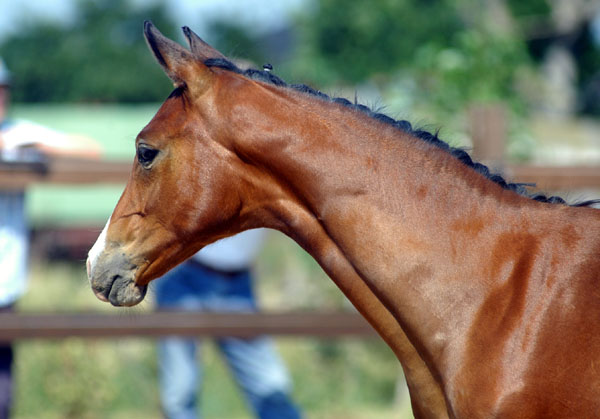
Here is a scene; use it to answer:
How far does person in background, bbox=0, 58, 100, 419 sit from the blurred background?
0.36 metres

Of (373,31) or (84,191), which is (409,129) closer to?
(84,191)

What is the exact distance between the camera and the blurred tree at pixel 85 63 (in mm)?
27922

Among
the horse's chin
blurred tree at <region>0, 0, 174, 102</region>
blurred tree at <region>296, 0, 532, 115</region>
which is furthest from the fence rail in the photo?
blurred tree at <region>0, 0, 174, 102</region>

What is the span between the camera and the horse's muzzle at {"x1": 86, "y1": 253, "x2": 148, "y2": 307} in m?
2.67

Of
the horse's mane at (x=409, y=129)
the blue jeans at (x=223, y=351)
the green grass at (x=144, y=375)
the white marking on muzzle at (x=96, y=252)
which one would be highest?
the horse's mane at (x=409, y=129)

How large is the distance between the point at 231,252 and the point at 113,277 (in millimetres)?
1585

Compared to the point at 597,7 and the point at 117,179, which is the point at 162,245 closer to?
the point at 117,179

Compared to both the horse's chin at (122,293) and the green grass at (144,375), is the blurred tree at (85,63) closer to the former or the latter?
the green grass at (144,375)

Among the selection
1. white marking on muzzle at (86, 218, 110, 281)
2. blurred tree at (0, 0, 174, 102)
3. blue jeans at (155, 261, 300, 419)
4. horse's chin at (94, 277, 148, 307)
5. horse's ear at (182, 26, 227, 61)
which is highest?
→ blurred tree at (0, 0, 174, 102)

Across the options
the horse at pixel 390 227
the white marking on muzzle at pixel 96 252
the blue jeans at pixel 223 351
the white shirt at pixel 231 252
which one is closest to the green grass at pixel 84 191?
the blue jeans at pixel 223 351

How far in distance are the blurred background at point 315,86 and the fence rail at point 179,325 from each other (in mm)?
677

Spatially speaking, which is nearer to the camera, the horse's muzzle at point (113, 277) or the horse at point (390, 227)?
the horse at point (390, 227)

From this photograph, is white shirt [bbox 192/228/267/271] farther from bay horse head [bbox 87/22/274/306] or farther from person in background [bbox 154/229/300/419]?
bay horse head [bbox 87/22/274/306]

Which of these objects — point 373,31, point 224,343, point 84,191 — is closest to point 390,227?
point 224,343
